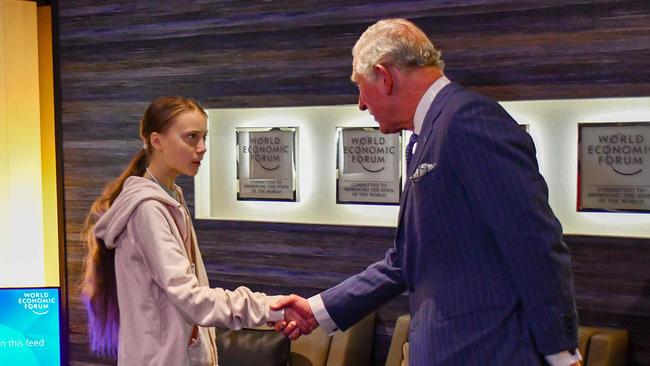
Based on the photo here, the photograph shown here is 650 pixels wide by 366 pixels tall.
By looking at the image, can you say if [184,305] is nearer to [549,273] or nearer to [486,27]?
[549,273]

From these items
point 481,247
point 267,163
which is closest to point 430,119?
point 481,247

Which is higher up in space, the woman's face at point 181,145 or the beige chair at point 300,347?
the woman's face at point 181,145

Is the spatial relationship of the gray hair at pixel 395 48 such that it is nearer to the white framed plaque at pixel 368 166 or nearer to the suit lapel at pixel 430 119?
the suit lapel at pixel 430 119

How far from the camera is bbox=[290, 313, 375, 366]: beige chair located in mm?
4359

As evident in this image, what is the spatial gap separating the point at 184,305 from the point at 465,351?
96 cm

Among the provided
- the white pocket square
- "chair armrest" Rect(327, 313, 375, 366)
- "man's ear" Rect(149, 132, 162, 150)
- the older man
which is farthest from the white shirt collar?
"chair armrest" Rect(327, 313, 375, 366)

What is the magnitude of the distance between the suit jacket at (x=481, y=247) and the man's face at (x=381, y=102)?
138mm

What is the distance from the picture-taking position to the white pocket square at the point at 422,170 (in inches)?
92.5

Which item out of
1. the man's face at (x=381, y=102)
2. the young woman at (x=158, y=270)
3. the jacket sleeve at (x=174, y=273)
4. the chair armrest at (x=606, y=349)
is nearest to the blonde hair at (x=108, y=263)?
the young woman at (x=158, y=270)

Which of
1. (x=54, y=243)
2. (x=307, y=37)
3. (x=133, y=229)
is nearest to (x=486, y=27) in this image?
(x=307, y=37)

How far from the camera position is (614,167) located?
393cm

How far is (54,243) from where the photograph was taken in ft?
18.9

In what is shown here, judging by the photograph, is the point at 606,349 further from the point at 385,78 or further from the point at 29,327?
the point at 29,327

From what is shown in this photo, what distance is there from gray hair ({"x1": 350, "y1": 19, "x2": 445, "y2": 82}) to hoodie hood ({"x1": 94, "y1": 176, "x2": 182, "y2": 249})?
2.83 ft
